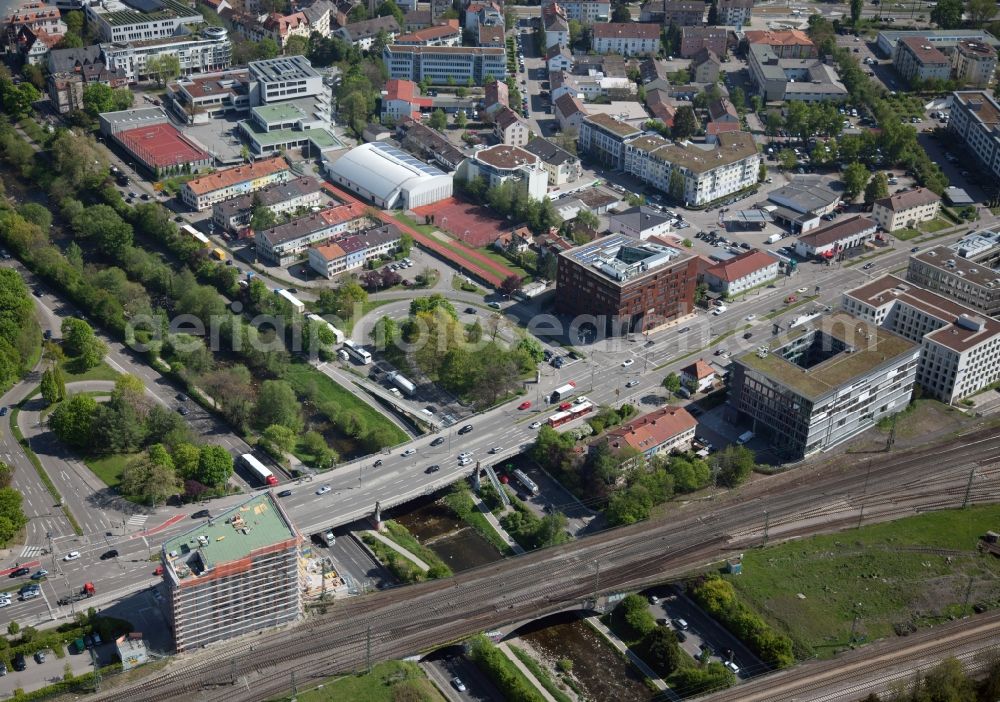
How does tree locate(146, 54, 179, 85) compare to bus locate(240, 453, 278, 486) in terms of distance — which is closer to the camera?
bus locate(240, 453, 278, 486)

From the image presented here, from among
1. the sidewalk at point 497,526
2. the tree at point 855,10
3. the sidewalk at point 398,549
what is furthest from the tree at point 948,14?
the sidewalk at point 398,549

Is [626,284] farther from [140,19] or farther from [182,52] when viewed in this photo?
[140,19]

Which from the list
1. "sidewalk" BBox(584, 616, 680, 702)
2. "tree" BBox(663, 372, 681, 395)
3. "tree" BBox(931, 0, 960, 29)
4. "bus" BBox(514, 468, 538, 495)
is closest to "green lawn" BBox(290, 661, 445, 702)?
"sidewalk" BBox(584, 616, 680, 702)

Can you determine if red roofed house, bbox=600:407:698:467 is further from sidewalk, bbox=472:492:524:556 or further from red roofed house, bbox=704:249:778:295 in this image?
red roofed house, bbox=704:249:778:295

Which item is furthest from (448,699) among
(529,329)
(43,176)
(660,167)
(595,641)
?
(43,176)

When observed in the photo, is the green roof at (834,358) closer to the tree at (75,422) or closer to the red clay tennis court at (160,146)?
the tree at (75,422)

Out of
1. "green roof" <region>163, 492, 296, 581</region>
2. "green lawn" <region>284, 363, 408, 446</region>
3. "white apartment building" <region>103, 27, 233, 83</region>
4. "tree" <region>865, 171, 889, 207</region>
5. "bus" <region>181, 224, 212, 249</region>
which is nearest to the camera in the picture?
"green roof" <region>163, 492, 296, 581</region>

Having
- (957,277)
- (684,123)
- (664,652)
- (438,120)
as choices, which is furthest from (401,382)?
(684,123)

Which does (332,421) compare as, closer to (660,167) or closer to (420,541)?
(420,541)
